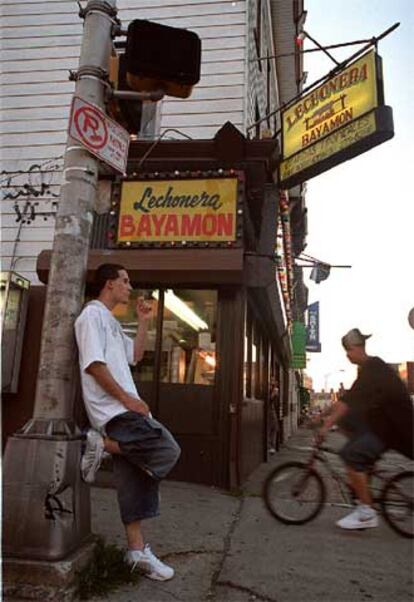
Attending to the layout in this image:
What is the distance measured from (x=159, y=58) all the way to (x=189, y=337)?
4739 mm

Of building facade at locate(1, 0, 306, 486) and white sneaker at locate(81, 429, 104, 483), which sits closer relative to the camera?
white sneaker at locate(81, 429, 104, 483)

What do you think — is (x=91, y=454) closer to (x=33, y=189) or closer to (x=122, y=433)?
(x=122, y=433)

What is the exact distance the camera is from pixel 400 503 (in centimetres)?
501

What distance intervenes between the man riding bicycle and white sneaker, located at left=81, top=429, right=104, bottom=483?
2.87 metres

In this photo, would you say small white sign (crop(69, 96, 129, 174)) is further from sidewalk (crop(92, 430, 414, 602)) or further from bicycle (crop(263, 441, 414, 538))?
bicycle (crop(263, 441, 414, 538))

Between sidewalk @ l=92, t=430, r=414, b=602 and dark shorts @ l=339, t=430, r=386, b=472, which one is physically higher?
dark shorts @ l=339, t=430, r=386, b=472

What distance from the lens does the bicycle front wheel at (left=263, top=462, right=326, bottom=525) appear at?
5355 mm

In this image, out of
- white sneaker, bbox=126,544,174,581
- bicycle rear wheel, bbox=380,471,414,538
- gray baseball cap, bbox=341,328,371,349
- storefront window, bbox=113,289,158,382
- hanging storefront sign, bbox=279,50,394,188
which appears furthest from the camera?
storefront window, bbox=113,289,158,382

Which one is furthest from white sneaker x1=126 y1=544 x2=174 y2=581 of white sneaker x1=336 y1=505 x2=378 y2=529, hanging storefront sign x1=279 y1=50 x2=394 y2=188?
hanging storefront sign x1=279 y1=50 x2=394 y2=188

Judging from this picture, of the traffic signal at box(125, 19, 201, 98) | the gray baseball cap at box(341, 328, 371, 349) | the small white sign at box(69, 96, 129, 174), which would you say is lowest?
the gray baseball cap at box(341, 328, 371, 349)

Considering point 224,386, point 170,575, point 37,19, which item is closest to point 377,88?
point 224,386

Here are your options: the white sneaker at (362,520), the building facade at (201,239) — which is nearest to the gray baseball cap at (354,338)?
the white sneaker at (362,520)

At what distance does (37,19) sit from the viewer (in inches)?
402

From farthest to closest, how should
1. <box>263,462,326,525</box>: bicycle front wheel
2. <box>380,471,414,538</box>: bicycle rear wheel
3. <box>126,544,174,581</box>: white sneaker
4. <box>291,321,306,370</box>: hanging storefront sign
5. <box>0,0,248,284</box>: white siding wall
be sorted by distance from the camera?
<box>291,321,306,370</box>: hanging storefront sign
<box>0,0,248,284</box>: white siding wall
<box>263,462,326,525</box>: bicycle front wheel
<box>380,471,414,538</box>: bicycle rear wheel
<box>126,544,174,581</box>: white sneaker
